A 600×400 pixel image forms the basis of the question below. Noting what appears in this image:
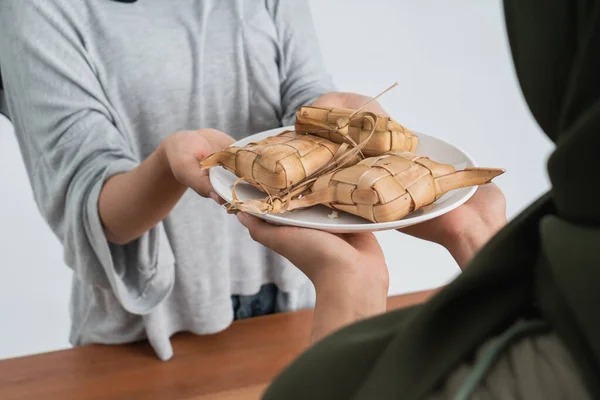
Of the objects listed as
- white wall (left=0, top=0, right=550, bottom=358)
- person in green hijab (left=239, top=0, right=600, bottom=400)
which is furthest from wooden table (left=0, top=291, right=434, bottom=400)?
white wall (left=0, top=0, right=550, bottom=358)

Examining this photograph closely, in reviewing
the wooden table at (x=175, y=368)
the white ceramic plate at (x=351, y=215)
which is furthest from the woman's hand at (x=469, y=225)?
the wooden table at (x=175, y=368)

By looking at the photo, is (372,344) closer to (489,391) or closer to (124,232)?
(489,391)

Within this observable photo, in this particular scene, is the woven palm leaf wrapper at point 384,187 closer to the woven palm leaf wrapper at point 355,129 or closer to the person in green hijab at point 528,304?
the woven palm leaf wrapper at point 355,129

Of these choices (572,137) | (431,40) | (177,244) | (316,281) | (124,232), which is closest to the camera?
(572,137)

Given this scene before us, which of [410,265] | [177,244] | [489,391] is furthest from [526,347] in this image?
[410,265]

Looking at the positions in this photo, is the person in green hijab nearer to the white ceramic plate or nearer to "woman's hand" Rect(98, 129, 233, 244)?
the white ceramic plate

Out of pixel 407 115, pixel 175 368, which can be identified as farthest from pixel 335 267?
pixel 407 115

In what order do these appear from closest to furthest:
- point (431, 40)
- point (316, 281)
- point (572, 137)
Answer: point (572, 137) → point (316, 281) → point (431, 40)
